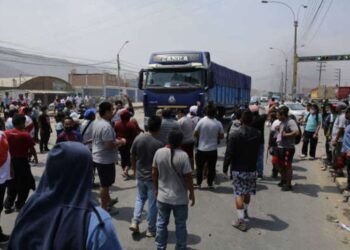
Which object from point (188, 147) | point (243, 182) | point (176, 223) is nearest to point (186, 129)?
point (188, 147)

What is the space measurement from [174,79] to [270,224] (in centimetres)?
941

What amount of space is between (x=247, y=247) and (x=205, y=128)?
10.6 feet

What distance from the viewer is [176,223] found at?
4.79 meters

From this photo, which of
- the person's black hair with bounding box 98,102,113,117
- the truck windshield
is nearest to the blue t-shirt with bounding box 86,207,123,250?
the person's black hair with bounding box 98,102,113,117

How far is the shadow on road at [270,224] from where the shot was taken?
20.5 feet

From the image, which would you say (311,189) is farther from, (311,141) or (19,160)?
(19,160)

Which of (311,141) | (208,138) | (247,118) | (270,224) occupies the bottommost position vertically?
(270,224)

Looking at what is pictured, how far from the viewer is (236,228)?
617 cm

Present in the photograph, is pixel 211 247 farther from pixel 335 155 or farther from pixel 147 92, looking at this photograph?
pixel 147 92

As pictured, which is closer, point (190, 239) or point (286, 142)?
point (190, 239)

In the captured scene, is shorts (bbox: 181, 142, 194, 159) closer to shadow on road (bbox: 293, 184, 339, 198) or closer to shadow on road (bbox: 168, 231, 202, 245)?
shadow on road (bbox: 293, 184, 339, 198)

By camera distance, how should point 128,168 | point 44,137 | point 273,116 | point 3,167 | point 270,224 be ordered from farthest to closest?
point 44,137 → point 273,116 → point 128,168 → point 270,224 → point 3,167

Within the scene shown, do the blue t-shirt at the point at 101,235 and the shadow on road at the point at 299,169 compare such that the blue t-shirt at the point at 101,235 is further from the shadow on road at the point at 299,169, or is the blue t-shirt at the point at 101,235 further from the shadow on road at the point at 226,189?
the shadow on road at the point at 299,169

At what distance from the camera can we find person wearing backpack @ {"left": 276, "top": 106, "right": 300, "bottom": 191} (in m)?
8.28
